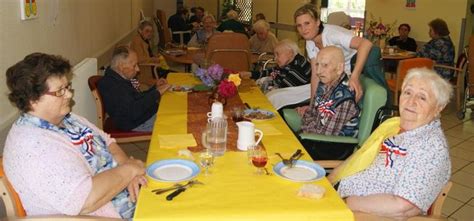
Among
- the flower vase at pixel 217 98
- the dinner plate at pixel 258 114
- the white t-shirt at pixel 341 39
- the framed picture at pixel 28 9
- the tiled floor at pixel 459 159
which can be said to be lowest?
the tiled floor at pixel 459 159

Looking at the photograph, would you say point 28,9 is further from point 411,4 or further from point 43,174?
point 411,4

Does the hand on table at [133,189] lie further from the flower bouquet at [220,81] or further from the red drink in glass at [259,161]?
the flower bouquet at [220,81]

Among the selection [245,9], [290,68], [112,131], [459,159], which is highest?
[245,9]

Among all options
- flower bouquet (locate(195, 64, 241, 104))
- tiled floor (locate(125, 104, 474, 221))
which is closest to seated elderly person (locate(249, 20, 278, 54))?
tiled floor (locate(125, 104, 474, 221))

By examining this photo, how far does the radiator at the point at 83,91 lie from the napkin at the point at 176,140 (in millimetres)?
1194

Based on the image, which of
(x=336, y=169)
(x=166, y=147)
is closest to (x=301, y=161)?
(x=336, y=169)

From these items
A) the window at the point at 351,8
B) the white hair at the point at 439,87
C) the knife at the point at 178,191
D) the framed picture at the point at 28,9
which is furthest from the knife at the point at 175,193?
the window at the point at 351,8

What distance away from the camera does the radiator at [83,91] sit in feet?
10.7

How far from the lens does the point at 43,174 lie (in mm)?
1561

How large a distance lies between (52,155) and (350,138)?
5.74 feet

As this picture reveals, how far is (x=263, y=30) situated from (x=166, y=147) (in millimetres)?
4421

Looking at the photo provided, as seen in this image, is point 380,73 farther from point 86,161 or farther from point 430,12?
point 430,12

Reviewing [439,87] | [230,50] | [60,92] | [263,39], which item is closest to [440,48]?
[263,39]

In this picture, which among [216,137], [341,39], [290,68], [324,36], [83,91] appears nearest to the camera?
[216,137]
